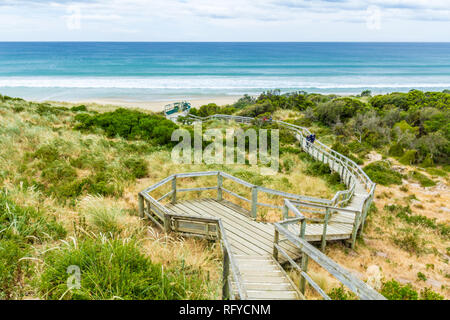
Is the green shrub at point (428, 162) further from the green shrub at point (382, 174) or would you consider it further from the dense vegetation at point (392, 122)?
the green shrub at point (382, 174)

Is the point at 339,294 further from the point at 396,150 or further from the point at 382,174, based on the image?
the point at 396,150

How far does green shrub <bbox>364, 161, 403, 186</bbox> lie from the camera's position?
519 inches

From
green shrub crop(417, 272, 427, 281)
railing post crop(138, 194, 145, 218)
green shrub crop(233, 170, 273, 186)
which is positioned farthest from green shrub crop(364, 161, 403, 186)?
railing post crop(138, 194, 145, 218)

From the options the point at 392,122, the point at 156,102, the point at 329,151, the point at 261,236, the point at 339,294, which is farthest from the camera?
the point at 156,102

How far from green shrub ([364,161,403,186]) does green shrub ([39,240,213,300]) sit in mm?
11736

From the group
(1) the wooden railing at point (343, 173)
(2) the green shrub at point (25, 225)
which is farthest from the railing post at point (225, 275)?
(1) the wooden railing at point (343, 173)

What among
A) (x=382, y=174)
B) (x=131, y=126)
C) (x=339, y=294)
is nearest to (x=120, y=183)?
(x=339, y=294)

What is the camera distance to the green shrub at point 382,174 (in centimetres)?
1317

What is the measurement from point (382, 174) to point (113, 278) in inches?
528

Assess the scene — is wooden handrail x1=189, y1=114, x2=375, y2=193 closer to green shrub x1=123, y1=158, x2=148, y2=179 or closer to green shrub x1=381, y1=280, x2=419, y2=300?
green shrub x1=381, y1=280, x2=419, y2=300

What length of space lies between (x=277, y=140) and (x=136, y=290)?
628 inches

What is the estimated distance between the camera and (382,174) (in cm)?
1363

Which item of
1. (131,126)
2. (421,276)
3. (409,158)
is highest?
(131,126)
